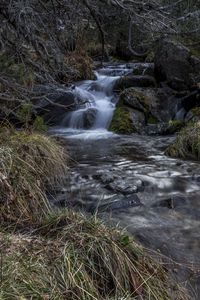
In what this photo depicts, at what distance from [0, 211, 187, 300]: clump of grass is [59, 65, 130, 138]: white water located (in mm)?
7639

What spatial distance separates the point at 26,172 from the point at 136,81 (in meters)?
8.95

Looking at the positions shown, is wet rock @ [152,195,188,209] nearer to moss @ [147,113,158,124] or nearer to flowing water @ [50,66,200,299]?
flowing water @ [50,66,200,299]

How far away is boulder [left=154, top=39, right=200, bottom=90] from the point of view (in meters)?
13.1

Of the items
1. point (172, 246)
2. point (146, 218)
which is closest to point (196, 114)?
point (146, 218)

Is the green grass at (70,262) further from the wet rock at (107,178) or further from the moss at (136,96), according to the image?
the moss at (136,96)

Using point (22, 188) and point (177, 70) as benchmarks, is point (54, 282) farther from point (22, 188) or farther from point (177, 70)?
point (177, 70)

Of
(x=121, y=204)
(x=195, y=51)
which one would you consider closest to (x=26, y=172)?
(x=121, y=204)

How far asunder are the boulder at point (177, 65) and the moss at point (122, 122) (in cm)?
210

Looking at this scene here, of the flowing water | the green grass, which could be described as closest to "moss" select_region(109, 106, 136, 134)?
the flowing water

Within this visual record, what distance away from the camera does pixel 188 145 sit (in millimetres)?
8562

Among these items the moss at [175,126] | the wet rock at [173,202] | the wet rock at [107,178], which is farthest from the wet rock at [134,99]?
the wet rock at [173,202]

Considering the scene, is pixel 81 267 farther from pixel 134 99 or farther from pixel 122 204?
pixel 134 99

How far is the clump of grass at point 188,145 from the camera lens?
834cm

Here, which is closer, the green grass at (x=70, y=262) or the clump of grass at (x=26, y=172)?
the green grass at (x=70, y=262)
